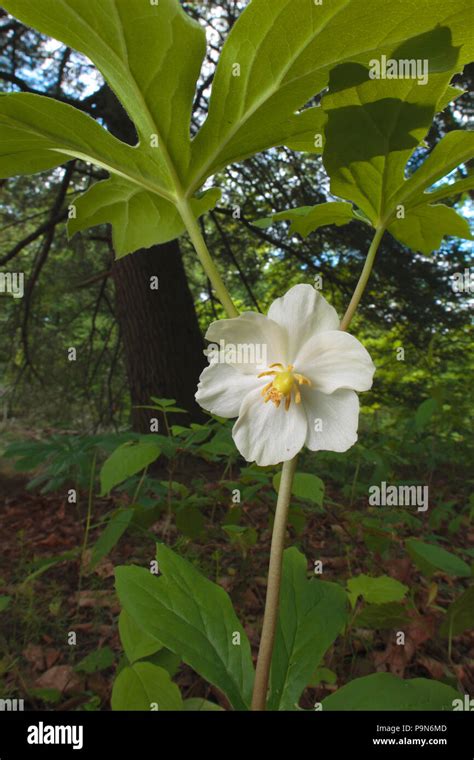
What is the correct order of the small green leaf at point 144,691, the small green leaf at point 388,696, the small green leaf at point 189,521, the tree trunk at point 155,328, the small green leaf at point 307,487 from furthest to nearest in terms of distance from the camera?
the tree trunk at point 155,328
the small green leaf at point 189,521
the small green leaf at point 307,487
the small green leaf at point 144,691
the small green leaf at point 388,696

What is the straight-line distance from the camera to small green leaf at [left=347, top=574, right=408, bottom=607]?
91cm

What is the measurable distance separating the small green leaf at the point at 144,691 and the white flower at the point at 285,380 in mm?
384

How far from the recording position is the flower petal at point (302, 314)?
18.4 inches

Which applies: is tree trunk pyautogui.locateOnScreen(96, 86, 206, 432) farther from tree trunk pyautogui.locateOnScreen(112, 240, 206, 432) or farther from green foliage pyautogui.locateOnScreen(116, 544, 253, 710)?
green foliage pyautogui.locateOnScreen(116, 544, 253, 710)

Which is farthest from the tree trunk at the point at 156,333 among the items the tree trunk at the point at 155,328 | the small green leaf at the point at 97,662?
the small green leaf at the point at 97,662

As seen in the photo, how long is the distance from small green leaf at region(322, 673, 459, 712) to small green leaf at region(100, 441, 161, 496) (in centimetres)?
58

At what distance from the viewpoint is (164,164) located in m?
0.55

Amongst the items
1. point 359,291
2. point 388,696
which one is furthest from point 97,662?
point 359,291

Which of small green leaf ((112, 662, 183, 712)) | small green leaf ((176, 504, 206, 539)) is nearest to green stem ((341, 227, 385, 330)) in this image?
small green leaf ((112, 662, 183, 712))

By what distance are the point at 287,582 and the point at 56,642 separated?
41.4 inches

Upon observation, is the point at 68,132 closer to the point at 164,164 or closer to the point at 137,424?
the point at 164,164
